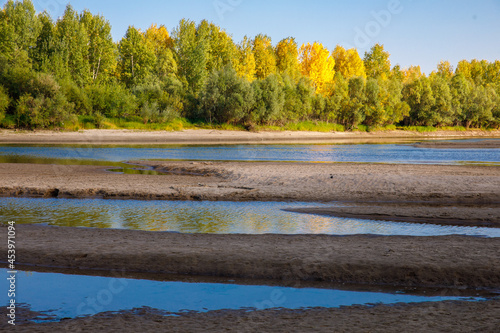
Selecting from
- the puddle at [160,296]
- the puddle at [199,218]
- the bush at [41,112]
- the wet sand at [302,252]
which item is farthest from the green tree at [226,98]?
the puddle at [160,296]

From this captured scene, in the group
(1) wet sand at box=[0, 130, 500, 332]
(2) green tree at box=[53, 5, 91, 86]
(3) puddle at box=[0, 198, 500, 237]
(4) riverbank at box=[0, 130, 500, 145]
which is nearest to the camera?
(1) wet sand at box=[0, 130, 500, 332]

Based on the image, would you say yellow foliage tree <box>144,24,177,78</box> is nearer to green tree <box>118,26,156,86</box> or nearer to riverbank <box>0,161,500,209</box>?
green tree <box>118,26,156,86</box>

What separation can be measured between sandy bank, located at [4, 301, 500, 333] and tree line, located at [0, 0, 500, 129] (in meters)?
60.8

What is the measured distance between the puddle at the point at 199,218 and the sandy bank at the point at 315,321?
5788 millimetres

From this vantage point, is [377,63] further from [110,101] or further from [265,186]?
[265,186]

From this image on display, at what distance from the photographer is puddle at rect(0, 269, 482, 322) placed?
7.11 meters

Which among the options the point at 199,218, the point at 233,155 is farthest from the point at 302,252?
the point at 233,155

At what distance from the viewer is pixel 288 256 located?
9375mm

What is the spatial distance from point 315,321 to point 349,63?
12464 centimetres

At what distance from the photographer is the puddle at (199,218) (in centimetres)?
1291

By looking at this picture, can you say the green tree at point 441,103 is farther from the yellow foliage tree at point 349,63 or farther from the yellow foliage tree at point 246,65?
the yellow foliage tree at point 246,65

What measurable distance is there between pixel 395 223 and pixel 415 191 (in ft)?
18.5

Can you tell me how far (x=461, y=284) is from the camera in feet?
26.8

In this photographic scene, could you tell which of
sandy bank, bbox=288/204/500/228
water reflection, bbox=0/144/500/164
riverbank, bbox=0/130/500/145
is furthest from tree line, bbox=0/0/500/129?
sandy bank, bbox=288/204/500/228
